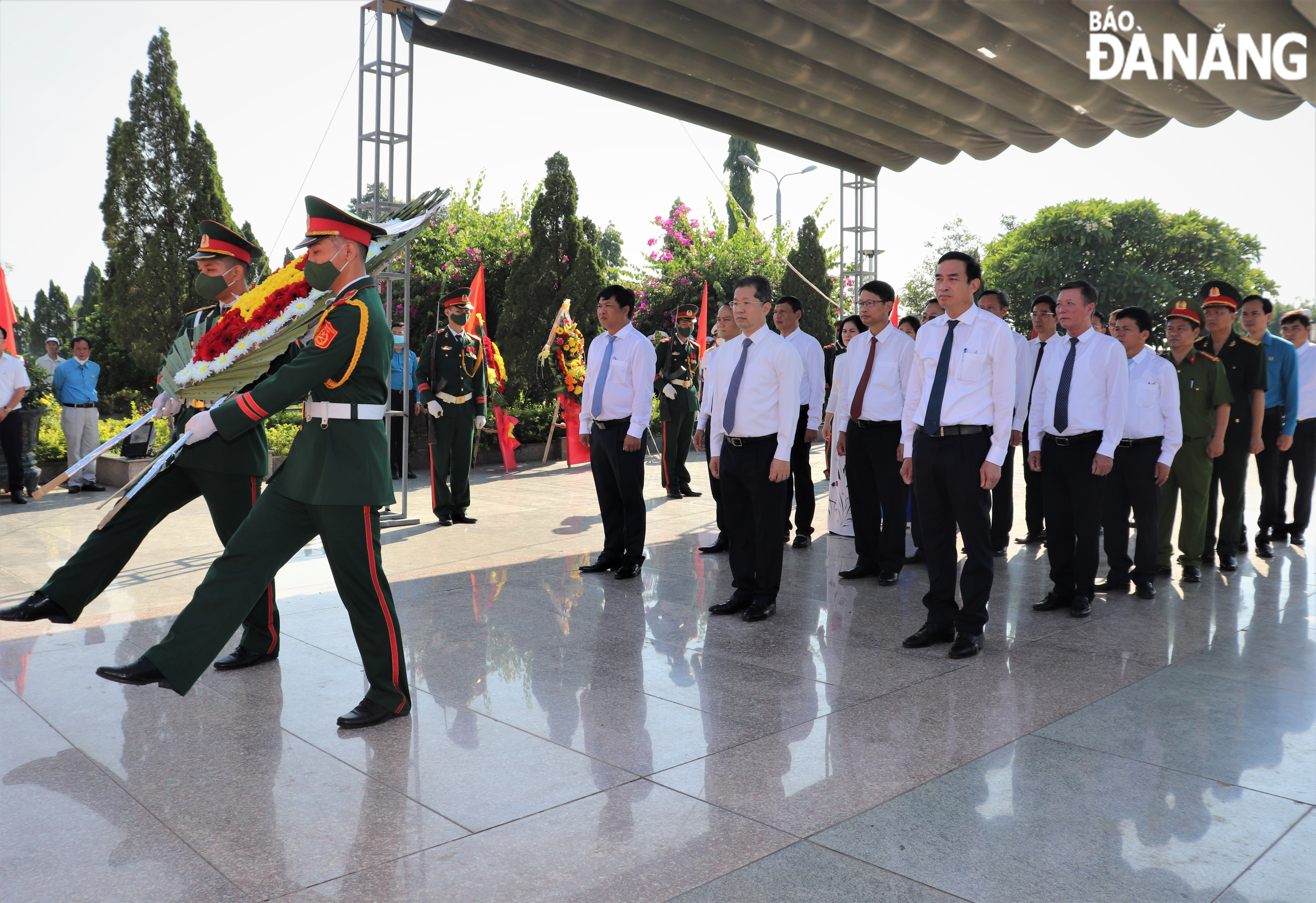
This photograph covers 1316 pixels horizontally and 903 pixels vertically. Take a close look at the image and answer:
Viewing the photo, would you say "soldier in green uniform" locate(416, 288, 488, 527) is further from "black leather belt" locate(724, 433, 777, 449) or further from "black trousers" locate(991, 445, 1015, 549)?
"black trousers" locate(991, 445, 1015, 549)

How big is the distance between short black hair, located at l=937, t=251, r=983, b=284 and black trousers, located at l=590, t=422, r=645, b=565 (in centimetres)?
231

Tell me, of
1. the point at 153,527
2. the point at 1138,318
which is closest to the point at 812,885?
the point at 153,527

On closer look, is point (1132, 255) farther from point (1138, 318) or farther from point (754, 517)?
point (754, 517)

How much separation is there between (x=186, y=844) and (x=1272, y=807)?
10.3ft

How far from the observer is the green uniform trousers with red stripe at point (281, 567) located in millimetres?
3279

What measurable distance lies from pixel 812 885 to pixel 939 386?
273 centimetres

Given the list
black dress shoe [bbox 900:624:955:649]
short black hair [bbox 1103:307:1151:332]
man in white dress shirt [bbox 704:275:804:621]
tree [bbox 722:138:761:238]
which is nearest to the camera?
black dress shoe [bbox 900:624:955:649]

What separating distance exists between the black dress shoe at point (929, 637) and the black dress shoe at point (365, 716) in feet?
7.96

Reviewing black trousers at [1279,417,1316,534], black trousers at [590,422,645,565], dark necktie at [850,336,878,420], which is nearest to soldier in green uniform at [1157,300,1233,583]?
black trousers at [1279,417,1316,534]

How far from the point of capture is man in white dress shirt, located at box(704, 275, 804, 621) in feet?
16.3

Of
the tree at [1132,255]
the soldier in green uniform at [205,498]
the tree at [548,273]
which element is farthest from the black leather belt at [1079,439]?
the tree at [1132,255]

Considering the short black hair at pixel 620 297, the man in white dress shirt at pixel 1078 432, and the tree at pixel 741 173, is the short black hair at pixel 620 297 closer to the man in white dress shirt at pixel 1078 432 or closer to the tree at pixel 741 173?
the man in white dress shirt at pixel 1078 432

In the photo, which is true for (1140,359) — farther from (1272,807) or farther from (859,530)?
(1272,807)

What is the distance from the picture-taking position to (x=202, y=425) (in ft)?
10.8
